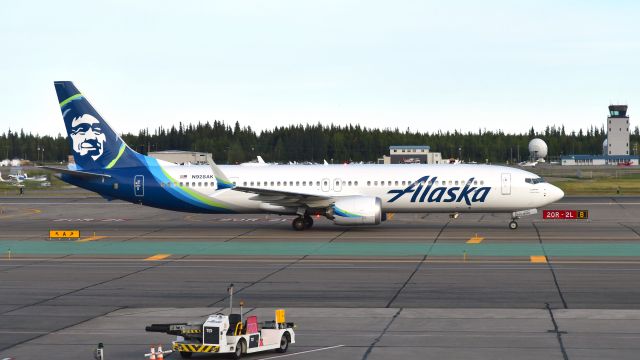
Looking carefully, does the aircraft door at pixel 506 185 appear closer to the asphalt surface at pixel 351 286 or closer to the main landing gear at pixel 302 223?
the asphalt surface at pixel 351 286

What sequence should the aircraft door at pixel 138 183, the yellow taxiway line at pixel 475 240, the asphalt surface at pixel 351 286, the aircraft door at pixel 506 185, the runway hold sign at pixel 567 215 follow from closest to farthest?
the asphalt surface at pixel 351 286
the yellow taxiway line at pixel 475 240
the aircraft door at pixel 506 185
the aircraft door at pixel 138 183
the runway hold sign at pixel 567 215

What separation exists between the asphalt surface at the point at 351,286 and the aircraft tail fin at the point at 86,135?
4.37m

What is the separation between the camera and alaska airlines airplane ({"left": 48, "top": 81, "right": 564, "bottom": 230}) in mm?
51188

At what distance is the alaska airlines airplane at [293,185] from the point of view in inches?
2015

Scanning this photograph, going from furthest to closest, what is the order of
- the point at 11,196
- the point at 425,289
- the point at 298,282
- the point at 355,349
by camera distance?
1. the point at 11,196
2. the point at 298,282
3. the point at 425,289
4. the point at 355,349

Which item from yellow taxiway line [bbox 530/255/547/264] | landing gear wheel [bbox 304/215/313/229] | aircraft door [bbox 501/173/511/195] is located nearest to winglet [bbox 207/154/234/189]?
landing gear wheel [bbox 304/215/313/229]

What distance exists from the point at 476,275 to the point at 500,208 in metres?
19.0

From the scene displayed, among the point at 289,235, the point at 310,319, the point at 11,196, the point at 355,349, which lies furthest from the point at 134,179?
the point at 11,196

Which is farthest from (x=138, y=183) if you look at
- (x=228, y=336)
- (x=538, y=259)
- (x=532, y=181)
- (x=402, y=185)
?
(x=228, y=336)

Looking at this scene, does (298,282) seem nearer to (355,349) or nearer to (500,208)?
(355,349)

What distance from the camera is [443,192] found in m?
51.2

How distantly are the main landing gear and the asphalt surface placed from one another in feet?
3.68

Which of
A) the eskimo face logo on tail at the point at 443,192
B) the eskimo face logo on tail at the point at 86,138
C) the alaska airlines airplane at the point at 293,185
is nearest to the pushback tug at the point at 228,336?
the alaska airlines airplane at the point at 293,185

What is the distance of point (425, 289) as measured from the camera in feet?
99.4
